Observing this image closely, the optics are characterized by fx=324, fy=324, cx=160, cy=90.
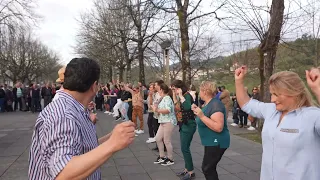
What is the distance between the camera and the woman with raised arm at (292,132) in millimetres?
2510

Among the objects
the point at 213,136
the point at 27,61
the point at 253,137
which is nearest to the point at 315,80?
the point at 213,136

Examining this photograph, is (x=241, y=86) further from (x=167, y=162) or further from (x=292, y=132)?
(x=167, y=162)

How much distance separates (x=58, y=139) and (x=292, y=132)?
5.93 feet

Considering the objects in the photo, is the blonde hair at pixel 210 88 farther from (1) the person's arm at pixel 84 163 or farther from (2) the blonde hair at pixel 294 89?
(1) the person's arm at pixel 84 163

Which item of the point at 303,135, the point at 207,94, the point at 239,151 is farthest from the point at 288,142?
the point at 239,151

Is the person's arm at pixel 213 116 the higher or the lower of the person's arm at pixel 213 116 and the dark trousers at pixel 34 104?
the higher

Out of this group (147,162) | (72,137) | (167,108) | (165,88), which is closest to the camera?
(72,137)

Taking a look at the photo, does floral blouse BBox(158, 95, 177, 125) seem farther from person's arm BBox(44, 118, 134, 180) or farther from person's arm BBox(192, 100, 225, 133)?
person's arm BBox(44, 118, 134, 180)

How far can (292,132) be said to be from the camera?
2551mm

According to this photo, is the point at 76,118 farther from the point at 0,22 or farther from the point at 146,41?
the point at 146,41

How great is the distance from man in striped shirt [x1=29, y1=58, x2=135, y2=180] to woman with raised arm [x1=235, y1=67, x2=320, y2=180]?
147 centimetres

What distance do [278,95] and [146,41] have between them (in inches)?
821

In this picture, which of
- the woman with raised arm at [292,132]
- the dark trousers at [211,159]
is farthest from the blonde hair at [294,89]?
the dark trousers at [211,159]

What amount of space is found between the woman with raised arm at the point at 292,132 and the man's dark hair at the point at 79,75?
159 cm
